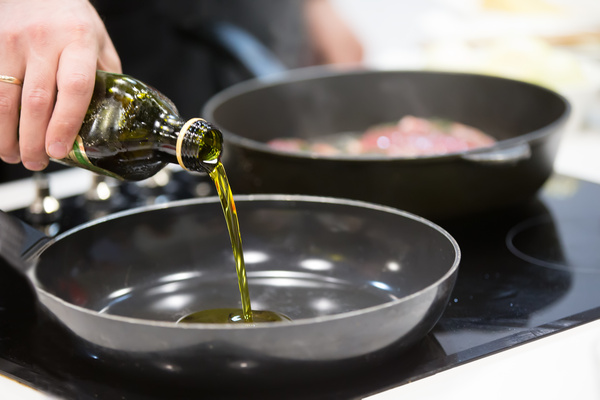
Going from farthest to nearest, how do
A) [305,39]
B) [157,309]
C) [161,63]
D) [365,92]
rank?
1. [305,39]
2. [161,63]
3. [365,92]
4. [157,309]

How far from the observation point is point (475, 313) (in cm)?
90

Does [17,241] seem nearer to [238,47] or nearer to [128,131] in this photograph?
[128,131]

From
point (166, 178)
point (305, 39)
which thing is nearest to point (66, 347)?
point (166, 178)

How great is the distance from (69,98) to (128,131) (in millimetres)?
80

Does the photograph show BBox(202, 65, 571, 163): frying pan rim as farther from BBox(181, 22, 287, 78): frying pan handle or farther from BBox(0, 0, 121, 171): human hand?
BBox(0, 0, 121, 171): human hand

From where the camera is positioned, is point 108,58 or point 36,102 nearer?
point 36,102

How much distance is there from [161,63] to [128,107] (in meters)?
1.52

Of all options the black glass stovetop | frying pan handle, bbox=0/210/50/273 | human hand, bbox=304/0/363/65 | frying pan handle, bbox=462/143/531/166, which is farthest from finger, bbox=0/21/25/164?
human hand, bbox=304/0/363/65

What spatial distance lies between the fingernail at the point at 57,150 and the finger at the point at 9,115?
7 centimetres

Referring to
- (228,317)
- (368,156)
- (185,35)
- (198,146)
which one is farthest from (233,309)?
(185,35)

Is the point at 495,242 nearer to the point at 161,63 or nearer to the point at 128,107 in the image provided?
the point at 128,107

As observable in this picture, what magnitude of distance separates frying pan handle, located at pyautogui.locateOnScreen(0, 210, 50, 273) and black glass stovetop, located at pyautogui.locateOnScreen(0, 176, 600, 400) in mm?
93

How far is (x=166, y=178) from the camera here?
1.41m

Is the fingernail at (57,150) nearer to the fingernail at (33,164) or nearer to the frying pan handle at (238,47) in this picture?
the fingernail at (33,164)
